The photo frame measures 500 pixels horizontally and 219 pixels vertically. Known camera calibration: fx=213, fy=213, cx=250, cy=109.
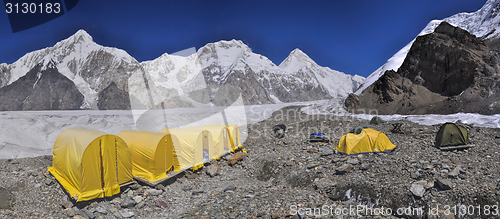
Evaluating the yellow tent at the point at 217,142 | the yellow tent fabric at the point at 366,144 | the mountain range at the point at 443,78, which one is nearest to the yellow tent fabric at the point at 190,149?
A: the yellow tent at the point at 217,142

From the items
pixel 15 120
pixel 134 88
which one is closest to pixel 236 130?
pixel 15 120

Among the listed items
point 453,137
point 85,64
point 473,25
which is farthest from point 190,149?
point 85,64

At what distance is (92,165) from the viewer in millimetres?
6648

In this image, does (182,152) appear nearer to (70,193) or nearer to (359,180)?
(70,193)

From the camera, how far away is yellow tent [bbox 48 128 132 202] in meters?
6.46

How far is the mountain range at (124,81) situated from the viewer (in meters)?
76.6

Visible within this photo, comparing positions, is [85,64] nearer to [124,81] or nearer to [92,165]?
[124,81]

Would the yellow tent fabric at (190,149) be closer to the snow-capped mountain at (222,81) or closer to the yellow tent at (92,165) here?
the yellow tent at (92,165)

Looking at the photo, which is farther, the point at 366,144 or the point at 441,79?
the point at 441,79

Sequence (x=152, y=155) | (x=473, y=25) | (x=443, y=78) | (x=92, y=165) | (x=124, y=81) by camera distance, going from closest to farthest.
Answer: (x=92, y=165)
(x=152, y=155)
(x=443, y=78)
(x=473, y=25)
(x=124, y=81)

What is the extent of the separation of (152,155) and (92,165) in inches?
78.0

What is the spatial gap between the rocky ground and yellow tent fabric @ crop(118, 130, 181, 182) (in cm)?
57

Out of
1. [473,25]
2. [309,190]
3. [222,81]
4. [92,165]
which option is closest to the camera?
[92,165]

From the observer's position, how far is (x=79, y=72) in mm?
101000
